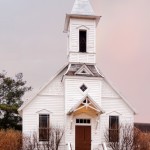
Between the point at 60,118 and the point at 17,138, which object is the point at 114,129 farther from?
the point at 17,138

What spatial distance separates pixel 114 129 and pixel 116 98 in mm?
2164

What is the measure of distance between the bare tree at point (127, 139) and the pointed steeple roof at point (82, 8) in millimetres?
8156

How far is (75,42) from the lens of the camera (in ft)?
99.0

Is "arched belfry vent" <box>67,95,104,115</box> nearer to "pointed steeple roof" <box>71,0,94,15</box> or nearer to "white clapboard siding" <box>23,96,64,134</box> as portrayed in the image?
"white clapboard siding" <box>23,96,64,134</box>

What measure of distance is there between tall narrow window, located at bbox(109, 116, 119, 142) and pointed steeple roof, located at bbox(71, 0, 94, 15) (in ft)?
24.4

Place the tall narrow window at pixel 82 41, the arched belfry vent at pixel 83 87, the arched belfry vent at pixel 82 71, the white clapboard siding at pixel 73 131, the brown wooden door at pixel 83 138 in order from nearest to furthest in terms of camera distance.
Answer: the white clapboard siding at pixel 73 131, the brown wooden door at pixel 83 138, the arched belfry vent at pixel 83 87, the arched belfry vent at pixel 82 71, the tall narrow window at pixel 82 41

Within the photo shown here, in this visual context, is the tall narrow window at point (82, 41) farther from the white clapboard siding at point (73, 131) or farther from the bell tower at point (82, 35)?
the white clapboard siding at point (73, 131)

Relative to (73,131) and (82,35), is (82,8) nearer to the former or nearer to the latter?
(82,35)

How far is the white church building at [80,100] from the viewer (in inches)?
1130

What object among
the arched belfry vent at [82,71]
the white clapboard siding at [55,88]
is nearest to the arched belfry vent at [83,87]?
the arched belfry vent at [82,71]

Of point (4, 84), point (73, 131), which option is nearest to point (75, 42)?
point (73, 131)

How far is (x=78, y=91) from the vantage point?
28859 millimetres

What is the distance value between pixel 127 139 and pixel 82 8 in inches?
379

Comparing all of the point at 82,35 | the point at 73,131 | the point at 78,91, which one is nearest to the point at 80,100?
the point at 78,91
